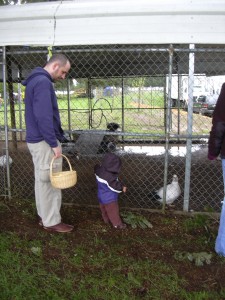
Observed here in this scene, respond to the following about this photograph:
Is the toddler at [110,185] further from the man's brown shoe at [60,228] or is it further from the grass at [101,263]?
the man's brown shoe at [60,228]

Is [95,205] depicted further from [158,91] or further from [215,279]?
[158,91]

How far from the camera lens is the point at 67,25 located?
14.5 ft

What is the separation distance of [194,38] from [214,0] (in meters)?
0.49

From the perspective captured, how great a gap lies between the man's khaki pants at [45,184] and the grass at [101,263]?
228mm

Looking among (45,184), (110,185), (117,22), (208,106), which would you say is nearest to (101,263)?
(110,185)

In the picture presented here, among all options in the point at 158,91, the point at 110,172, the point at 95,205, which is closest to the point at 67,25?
the point at 110,172

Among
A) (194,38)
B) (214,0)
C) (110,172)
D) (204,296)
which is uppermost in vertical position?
(214,0)

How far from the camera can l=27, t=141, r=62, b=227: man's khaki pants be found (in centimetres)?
388

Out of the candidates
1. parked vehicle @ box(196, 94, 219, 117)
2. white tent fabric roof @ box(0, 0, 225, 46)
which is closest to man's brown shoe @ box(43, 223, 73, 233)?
white tent fabric roof @ box(0, 0, 225, 46)

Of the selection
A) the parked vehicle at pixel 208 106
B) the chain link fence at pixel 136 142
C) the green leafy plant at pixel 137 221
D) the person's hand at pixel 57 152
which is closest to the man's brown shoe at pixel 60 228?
the green leafy plant at pixel 137 221

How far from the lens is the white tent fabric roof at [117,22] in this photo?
4.13 meters

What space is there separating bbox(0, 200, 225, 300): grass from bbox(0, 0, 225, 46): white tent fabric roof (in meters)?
2.22

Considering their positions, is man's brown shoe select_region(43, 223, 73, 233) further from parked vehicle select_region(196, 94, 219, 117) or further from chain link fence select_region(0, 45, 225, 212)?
parked vehicle select_region(196, 94, 219, 117)

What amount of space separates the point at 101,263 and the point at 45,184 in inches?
42.0
